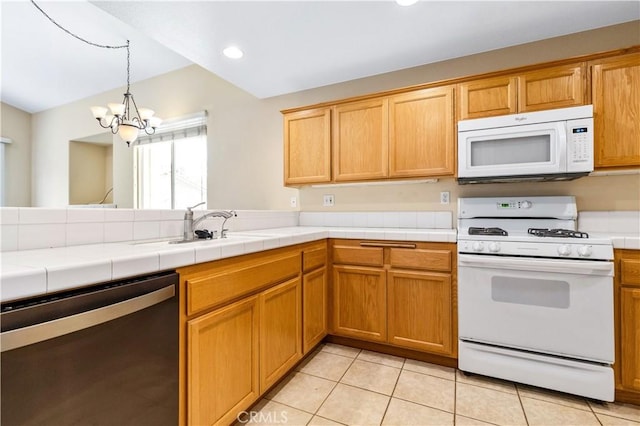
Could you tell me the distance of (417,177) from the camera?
229cm

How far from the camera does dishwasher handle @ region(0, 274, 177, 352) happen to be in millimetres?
630

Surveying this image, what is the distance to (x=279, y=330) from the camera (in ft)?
5.38

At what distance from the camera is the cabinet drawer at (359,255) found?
82.4 inches

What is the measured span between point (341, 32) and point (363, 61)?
0.45m

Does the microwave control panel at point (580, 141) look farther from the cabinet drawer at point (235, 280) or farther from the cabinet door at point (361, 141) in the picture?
the cabinet drawer at point (235, 280)

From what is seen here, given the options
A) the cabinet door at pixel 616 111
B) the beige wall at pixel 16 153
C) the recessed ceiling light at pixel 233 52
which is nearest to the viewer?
the cabinet door at pixel 616 111

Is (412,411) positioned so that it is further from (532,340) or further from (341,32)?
(341,32)

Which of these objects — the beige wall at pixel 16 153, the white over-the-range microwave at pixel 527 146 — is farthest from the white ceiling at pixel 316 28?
the beige wall at pixel 16 153

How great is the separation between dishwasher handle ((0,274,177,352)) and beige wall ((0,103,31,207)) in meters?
6.82

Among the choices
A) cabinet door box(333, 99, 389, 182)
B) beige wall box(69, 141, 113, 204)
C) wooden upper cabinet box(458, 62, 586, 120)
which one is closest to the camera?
wooden upper cabinet box(458, 62, 586, 120)

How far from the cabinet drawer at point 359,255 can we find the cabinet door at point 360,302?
5 centimetres

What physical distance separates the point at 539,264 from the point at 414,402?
1049 millimetres

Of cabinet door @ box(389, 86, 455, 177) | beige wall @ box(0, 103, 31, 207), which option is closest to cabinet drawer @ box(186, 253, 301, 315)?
cabinet door @ box(389, 86, 455, 177)

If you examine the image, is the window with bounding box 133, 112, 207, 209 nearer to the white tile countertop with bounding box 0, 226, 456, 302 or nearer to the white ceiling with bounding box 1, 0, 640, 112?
the white ceiling with bounding box 1, 0, 640, 112
